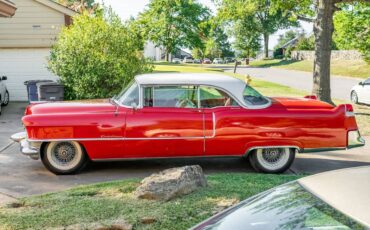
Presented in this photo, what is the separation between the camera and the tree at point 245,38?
71.6m

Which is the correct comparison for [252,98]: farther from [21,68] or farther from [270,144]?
[21,68]

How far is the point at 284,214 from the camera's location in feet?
7.97

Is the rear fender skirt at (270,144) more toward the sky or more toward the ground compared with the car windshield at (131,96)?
more toward the ground

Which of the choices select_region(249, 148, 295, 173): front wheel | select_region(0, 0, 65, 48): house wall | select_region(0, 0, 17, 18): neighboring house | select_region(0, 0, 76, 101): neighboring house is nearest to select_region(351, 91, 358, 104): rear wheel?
select_region(0, 0, 76, 101): neighboring house

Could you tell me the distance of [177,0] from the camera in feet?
194

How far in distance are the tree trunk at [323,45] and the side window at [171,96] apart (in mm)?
8571

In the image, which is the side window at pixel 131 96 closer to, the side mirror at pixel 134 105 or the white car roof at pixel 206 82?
the side mirror at pixel 134 105

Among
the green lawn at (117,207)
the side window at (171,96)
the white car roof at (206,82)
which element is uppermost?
the white car roof at (206,82)

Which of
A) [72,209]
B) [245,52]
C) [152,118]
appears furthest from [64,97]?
[245,52]

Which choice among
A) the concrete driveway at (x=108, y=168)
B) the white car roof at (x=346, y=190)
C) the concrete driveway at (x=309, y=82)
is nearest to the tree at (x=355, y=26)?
the concrete driveway at (x=309, y=82)

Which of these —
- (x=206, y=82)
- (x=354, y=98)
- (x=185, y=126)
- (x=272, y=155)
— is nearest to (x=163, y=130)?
(x=185, y=126)

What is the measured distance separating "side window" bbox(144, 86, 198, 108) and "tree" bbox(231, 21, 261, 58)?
6458cm

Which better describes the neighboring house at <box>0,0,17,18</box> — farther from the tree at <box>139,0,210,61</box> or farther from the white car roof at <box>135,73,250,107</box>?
the tree at <box>139,0,210,61</box>

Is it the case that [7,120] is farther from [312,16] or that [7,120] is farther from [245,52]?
[245,52]
